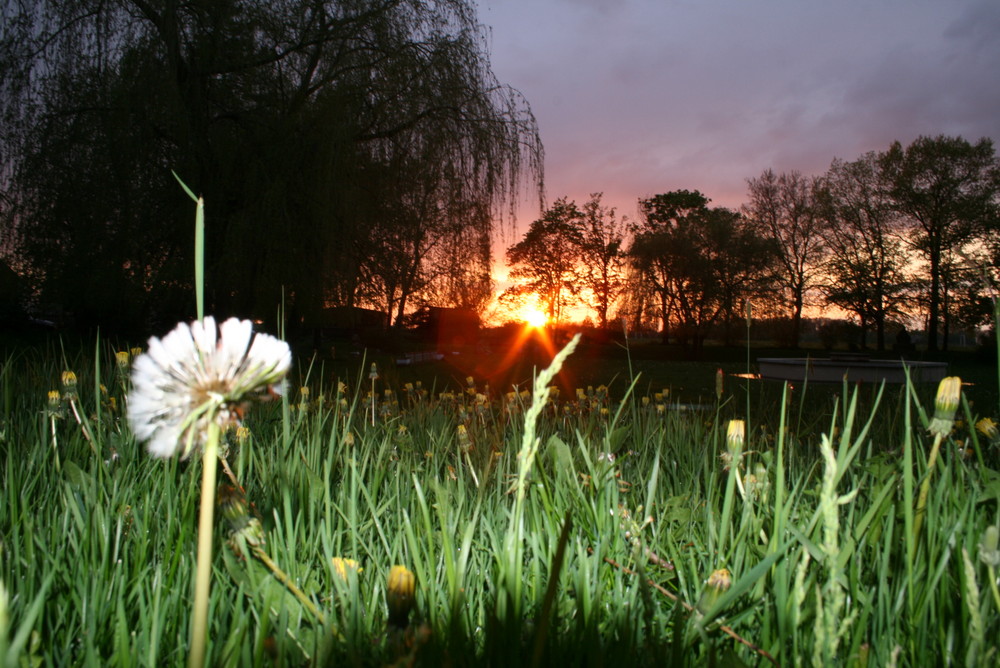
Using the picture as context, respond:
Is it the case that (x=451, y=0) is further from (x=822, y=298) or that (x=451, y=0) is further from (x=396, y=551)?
(x=822, y=298)

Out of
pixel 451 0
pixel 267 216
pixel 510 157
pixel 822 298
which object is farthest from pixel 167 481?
pixel 822 298

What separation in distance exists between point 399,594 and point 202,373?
0.25 metres

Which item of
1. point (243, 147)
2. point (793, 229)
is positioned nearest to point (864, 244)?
Result: point (793, 229)

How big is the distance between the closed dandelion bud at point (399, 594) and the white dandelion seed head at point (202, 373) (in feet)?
0.63

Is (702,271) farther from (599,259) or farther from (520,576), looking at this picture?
(520,576)

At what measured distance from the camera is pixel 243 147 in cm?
550

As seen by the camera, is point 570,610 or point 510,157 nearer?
point 570,610

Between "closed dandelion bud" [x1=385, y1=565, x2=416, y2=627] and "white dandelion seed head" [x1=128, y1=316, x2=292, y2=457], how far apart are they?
0.19 meters

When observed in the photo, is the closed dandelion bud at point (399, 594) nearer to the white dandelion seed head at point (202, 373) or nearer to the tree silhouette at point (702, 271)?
the white dandelion seed head at point (202, 373)

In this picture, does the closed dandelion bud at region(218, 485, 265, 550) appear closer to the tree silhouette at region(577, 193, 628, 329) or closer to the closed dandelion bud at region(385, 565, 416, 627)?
the closed dandelion bud at region(385, 565, 416, 627)

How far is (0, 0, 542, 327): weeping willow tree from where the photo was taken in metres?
5.20

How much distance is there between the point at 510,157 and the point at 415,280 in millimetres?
1647

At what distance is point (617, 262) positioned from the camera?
28.6 m

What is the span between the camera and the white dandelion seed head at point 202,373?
1.52 feet
